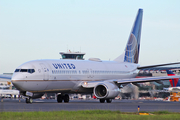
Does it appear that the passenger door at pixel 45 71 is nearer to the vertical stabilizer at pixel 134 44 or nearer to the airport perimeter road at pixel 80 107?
the airport perimeter road at pixel 80 107

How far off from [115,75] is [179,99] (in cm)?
1136

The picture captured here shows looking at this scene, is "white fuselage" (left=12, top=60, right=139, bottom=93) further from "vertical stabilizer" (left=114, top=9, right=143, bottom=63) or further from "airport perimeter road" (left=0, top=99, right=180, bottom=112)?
"vertical stabilizer" (left=114, top=9, right=143, bottom=63)

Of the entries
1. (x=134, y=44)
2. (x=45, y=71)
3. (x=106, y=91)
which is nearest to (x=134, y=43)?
(x=134, y=44)

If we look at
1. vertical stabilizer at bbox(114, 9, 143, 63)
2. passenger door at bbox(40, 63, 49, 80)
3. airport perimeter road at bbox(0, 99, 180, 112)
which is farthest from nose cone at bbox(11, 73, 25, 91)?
vertical stabilizer at bbox(114, 9, 143, 63)

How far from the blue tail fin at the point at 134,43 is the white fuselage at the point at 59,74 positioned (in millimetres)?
5086

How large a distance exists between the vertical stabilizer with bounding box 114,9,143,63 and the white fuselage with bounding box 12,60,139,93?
15.8 feet

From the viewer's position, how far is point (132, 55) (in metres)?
48.3

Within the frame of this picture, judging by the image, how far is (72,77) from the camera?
3622 centimetres

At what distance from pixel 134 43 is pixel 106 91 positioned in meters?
14.5

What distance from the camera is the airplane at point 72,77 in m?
32.3

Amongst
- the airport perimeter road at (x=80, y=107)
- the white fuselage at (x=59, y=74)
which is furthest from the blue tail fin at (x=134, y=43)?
the airport perimeter road at (x=80, y=107)

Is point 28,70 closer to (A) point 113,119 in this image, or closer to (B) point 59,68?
(B) point 59,68

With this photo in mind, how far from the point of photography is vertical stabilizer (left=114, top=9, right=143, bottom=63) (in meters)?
47.8

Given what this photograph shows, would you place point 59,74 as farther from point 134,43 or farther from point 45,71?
point 134,43
